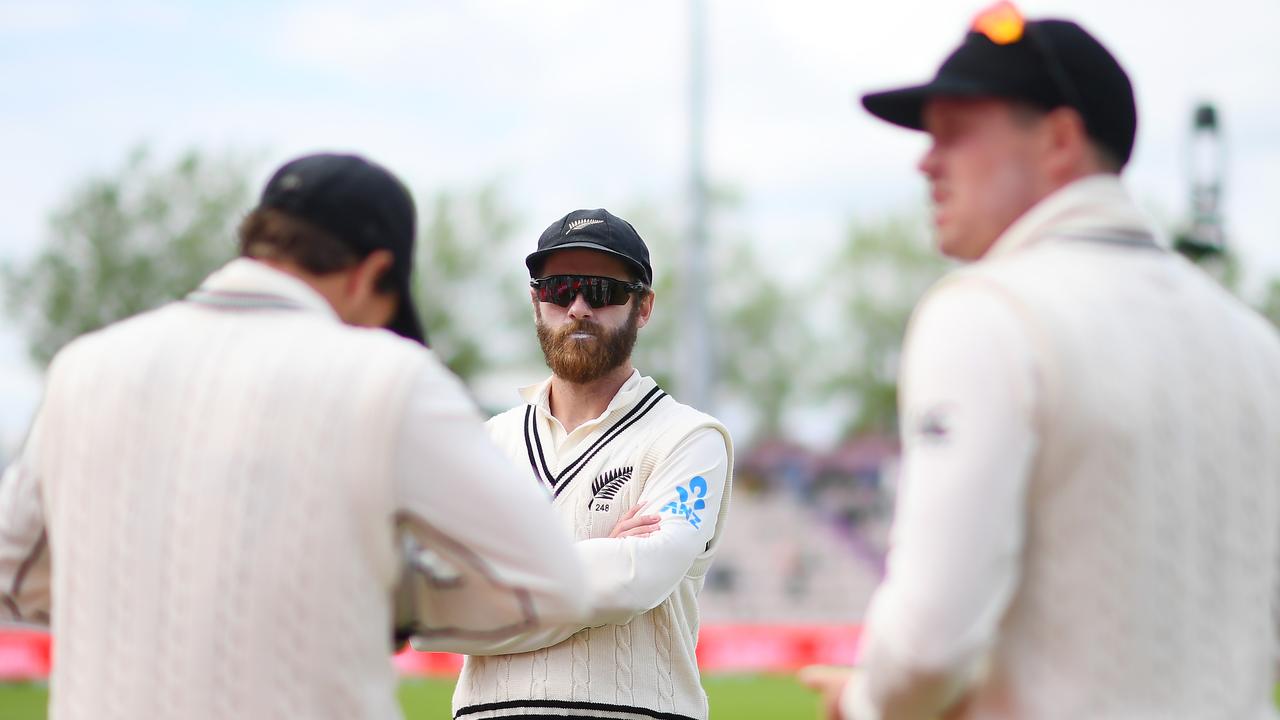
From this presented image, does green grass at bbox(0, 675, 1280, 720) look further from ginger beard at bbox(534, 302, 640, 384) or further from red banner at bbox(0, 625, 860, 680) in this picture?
ginger beard at bbox(534, 302, 640, 384)

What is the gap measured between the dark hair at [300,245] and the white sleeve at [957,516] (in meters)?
1.07

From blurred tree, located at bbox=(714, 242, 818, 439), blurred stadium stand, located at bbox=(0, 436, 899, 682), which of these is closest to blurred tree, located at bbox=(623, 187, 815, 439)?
blurred tree, located at bbox=(714, 242, 818, 439)

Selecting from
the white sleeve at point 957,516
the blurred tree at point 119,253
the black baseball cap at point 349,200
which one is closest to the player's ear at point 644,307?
Answer: the black baseball cap at point 349,200

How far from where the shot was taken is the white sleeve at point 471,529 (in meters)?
2.38

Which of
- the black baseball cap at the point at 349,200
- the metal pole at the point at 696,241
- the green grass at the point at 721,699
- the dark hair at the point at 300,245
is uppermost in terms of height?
the black baseball cap at the point at 349,200

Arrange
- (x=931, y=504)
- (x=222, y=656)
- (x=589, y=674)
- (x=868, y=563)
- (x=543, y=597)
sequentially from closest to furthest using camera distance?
(x=931, y=504) < (x=222, y=656) < (x=543, y=597) < (x=589, y=674) < (x=868, y=563)

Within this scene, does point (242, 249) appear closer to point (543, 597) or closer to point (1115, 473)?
point (543, 597)

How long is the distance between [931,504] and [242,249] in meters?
1.35

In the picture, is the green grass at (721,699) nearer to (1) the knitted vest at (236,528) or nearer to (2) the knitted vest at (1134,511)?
(1) the knitted vest at (236,528)

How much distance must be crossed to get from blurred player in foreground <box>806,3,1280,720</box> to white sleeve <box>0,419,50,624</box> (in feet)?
5.09

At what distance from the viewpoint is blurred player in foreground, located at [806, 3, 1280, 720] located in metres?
2.16

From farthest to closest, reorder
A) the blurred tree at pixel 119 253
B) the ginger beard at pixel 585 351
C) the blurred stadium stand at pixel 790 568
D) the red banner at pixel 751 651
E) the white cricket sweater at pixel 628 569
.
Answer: the blurred tree at pixel 119 253 → the blurred stadium stand at pixel 790 568 → the red banner at pixel 751 651 → the ginger beard at pixel 585 351 → the white cricket sweater at pixel 628 569

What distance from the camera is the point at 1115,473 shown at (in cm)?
218

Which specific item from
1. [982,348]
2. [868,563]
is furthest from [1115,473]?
[868,563]
